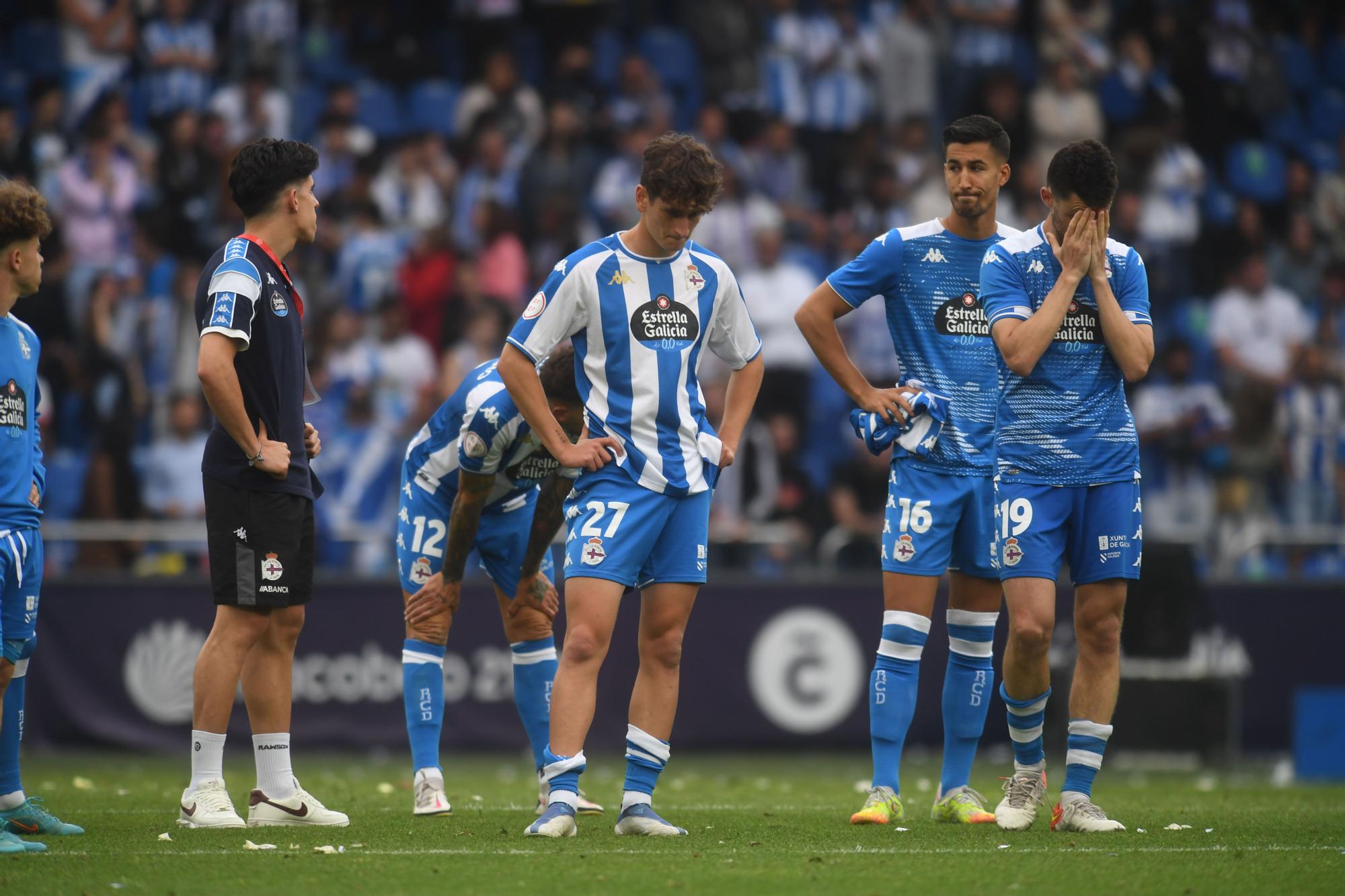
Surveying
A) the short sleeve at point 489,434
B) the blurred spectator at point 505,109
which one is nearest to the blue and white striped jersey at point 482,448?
the short sleeve at point 489,434

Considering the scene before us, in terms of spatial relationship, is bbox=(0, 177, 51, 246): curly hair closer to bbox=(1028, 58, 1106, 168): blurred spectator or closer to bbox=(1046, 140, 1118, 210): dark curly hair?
bbox=(1046, 140, 1118, 210): dark curly hair

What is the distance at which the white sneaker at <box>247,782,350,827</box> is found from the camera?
23.2ft

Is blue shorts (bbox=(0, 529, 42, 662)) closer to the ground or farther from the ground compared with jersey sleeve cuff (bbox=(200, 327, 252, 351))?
closer to the ground

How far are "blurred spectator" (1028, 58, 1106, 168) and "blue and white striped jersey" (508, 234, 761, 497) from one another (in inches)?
486

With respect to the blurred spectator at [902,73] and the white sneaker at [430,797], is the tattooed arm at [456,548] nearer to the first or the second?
the white sneaker at [430,797]

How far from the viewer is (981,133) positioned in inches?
291

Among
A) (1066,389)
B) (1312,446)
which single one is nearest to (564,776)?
(1066,389)

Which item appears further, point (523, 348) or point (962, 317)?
point (962, 317)

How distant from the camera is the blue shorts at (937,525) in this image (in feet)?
24.3

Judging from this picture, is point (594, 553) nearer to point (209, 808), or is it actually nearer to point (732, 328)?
point (732, 328)

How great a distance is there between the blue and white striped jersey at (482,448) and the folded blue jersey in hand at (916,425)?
1420 millimetres

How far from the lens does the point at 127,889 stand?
17.4ft

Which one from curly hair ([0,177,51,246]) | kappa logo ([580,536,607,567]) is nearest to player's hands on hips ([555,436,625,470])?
kappa logo ([580,536,607,567])

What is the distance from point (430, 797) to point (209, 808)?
1.18 metres
